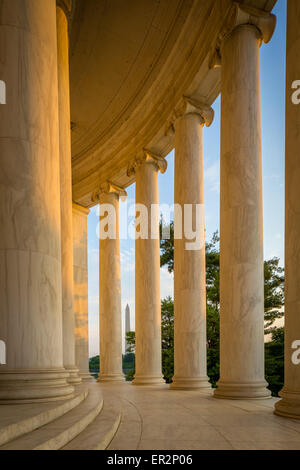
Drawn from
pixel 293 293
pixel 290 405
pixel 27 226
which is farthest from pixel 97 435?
pixel 293 293

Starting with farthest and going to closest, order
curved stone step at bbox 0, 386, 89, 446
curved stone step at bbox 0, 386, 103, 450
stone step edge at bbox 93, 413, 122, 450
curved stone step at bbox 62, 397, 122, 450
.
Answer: stone step edge at bbox 93, 413, 122, 450, curved stone step at bbox 62, 397, 122, 450, curved stone step at bbox 0, 386, 89, 446, curved stone step at bbox 0, 386, 103, 450

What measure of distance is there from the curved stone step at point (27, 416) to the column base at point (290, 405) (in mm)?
87857

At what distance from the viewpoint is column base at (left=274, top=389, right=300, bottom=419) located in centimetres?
18377

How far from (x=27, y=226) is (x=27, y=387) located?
204 ft

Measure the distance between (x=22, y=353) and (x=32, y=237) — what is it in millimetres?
45581

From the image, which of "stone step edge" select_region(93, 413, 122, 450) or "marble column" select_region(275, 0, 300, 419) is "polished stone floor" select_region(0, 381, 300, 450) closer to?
"stone step edge" select_region(93, 413, 122, 450)

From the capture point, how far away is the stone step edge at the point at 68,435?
386 feet

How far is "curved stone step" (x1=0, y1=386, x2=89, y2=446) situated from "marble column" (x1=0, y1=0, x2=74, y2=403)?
1012 cm

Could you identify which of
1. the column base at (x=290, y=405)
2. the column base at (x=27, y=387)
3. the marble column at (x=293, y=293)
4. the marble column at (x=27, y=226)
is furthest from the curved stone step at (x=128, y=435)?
the marble column at (x=293, y=293)

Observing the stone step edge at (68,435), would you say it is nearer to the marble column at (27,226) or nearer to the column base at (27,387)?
the column base at (27,387)

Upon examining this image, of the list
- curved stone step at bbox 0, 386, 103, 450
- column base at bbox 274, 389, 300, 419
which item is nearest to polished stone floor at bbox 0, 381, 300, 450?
curved stone step at bbox 0, 386, 103, 450

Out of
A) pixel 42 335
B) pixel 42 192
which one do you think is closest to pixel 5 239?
pixel 42 192

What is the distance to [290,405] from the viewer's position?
617 ft
